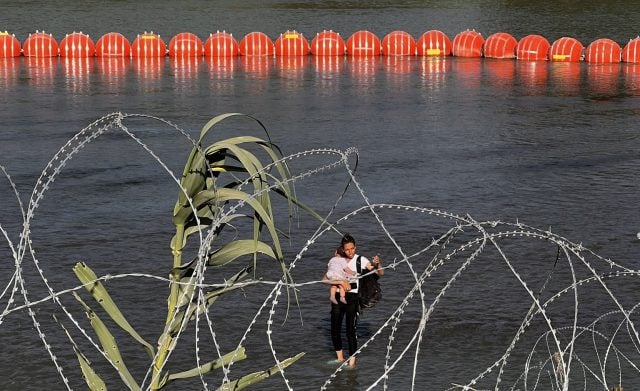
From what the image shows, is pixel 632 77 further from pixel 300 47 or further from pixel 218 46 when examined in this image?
pixel 218 46

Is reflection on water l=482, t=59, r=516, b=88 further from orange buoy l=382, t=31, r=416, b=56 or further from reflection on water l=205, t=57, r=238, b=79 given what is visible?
reflection on water l=205, t=57, r=238, b=79

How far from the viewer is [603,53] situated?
4631 cm

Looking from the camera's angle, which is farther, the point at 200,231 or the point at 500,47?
the point at 500,47

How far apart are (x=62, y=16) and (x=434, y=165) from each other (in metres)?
49.4

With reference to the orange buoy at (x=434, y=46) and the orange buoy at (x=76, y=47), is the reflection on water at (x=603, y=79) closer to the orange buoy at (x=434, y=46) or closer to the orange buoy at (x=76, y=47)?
the orange buoy at (x=434, y=46)

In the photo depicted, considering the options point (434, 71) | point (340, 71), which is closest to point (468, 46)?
point (434, 71)

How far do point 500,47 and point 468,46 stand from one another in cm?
128

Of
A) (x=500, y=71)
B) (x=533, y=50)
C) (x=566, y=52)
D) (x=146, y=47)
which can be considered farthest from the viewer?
(x=146, y=47)

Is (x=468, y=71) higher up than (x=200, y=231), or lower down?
lower down

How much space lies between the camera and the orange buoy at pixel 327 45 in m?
48.5

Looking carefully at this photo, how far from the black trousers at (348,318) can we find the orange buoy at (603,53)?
35.0 m

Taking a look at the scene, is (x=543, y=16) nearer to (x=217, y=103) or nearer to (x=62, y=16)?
(x=62, y=16)

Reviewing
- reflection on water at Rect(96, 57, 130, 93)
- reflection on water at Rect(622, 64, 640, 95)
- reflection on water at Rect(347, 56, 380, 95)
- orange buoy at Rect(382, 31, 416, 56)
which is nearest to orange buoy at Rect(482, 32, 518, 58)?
orange buoy at Rect(382, 31, 416, 56)

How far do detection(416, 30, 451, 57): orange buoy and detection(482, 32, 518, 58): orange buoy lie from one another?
5.32 ft
